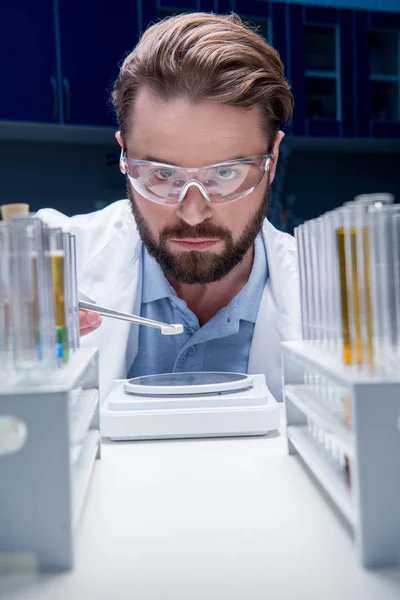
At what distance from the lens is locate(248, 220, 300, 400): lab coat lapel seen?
5.33 ft

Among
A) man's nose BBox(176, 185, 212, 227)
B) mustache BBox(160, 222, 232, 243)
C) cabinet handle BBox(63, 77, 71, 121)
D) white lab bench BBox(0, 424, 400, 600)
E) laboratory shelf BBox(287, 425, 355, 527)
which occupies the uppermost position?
cabinet handle BBox(63, 77, 71, 121)

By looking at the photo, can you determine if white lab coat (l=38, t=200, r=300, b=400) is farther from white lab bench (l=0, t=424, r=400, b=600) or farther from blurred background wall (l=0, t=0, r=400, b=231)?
blurred background wall (l=0, t=0, r=400, b=231)

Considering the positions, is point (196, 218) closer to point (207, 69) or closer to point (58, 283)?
point (207, 69)

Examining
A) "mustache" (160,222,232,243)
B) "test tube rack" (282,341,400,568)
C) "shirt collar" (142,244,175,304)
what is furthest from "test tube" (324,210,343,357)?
"shirt collar" (142,244,175,304)

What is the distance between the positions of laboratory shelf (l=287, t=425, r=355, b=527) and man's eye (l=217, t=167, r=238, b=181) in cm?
69

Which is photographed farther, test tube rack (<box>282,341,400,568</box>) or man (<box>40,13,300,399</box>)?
man (<box>40,13,300,399</box>)

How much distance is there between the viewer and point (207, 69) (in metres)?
1.47

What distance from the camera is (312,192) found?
3.85 meters

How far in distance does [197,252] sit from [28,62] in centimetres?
196

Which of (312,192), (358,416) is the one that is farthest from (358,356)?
(312,192)

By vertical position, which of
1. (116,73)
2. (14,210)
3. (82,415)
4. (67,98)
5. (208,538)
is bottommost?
(208,538)

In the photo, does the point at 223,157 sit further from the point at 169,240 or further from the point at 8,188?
the point at 8,188

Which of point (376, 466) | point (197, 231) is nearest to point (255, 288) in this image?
point (197, 231)

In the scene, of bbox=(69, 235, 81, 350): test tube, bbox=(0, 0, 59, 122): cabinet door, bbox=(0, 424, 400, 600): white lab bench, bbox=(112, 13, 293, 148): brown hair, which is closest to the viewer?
bbox=(0, 424, 400, 600): white lab bench
